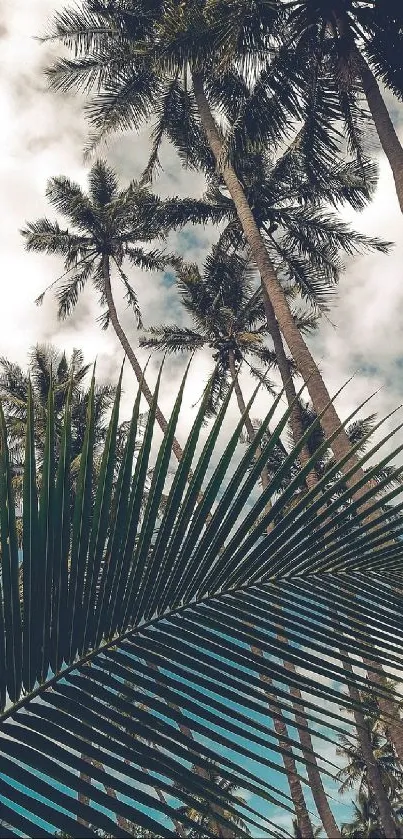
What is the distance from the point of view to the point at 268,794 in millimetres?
1082

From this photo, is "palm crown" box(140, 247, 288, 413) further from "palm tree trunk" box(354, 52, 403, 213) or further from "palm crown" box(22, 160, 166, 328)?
"palm tree trunk" box(354, 52, 403, 213)

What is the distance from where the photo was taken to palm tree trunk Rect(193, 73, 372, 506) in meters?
10.5

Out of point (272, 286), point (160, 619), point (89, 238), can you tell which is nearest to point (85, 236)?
point (89, 238)

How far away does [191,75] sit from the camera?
14008 mm

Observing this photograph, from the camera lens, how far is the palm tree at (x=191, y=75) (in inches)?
414

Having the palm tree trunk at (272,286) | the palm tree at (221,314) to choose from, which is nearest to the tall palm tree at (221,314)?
the palm tree at (221,314)

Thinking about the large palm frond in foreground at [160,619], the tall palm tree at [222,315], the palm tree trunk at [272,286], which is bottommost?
the large palm frond in foreground at [160,619]

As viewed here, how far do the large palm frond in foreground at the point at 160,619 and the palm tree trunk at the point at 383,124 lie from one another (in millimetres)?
8452

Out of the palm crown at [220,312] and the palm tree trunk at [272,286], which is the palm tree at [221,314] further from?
the palm tree trunk at [272,286]

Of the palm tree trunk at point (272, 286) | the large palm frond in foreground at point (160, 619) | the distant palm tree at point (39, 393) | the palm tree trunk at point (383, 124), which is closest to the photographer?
the large palm frond in foreground at point (160, 619)

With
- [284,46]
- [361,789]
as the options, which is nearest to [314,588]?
[284,46]

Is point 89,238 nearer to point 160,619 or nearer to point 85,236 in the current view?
point 85,236

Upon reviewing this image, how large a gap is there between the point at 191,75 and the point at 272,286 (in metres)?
5.47

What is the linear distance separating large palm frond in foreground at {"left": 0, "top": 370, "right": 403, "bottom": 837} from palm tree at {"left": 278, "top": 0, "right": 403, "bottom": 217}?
8.46 meters
